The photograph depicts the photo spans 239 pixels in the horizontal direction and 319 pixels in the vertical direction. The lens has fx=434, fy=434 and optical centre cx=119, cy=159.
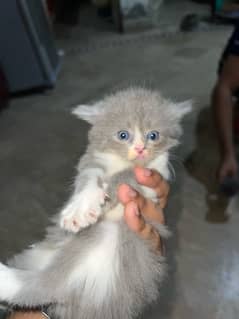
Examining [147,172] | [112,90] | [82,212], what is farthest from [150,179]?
[112,90]

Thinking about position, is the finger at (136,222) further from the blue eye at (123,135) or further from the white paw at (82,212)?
the blue eye at (123,135)

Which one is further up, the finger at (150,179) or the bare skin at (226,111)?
the finger at (150,179)

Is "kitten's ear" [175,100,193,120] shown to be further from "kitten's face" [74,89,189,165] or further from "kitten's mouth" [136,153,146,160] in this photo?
"kitten's mouth" [136,153,146,160]

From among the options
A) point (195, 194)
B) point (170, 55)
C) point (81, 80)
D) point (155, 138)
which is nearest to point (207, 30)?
point (170, 55)

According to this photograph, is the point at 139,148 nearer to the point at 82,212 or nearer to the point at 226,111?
the point at 82,212

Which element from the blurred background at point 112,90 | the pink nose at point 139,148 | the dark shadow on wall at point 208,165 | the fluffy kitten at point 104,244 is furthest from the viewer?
the dark shadow on wall at point 208,165

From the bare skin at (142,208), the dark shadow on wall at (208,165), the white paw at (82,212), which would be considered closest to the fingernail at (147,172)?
the bare skin at (142,208)
